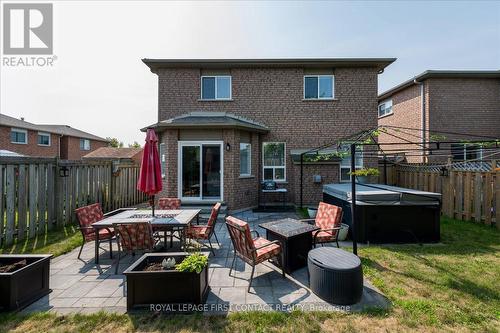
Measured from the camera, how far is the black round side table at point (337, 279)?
Answer: 139 inches

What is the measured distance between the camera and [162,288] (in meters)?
3.46

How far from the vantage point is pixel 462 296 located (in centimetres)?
379

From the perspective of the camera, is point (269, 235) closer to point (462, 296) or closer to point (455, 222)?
point (462, 296)

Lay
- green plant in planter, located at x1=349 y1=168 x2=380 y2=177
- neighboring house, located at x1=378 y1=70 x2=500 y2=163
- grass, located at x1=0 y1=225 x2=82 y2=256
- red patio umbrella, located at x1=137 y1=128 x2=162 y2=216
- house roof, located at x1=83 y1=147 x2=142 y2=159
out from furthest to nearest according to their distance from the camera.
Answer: house roof, located at x1=83 y1=147 x2=142 y2=159
neighboring house, located at x1=378 y1=70 x2=500 y2=163
grass, located at x1=0 y1=225 x2=82 y2=256
red patio umbrella, located at x1=137 y1=128 x2=162 y2=216
green plant in planter, located at x1=349 y1=168 x2=380 y2=177

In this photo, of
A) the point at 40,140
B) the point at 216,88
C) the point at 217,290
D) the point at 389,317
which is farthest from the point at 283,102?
the point at 40,140

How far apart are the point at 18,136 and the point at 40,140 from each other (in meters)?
2.72

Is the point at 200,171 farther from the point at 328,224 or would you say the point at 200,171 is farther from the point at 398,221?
the point at 398,221

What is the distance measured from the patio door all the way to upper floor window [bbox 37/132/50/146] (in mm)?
25490

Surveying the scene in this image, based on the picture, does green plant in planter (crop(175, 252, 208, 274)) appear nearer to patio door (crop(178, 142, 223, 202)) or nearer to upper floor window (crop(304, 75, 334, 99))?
patio door (crop(178, 142, 223, 202))

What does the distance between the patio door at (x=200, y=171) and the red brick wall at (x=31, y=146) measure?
22.6m

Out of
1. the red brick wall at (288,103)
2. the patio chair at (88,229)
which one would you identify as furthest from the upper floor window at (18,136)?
the patio chair at (88,229)

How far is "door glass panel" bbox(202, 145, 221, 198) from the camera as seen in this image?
10.1 metres

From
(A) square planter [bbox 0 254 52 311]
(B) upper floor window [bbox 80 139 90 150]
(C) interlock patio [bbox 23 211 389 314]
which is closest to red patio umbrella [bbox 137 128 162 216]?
(C) interlock patio [bbox 23 211 389 314]

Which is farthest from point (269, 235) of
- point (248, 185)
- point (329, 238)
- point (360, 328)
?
point (248, 185)
